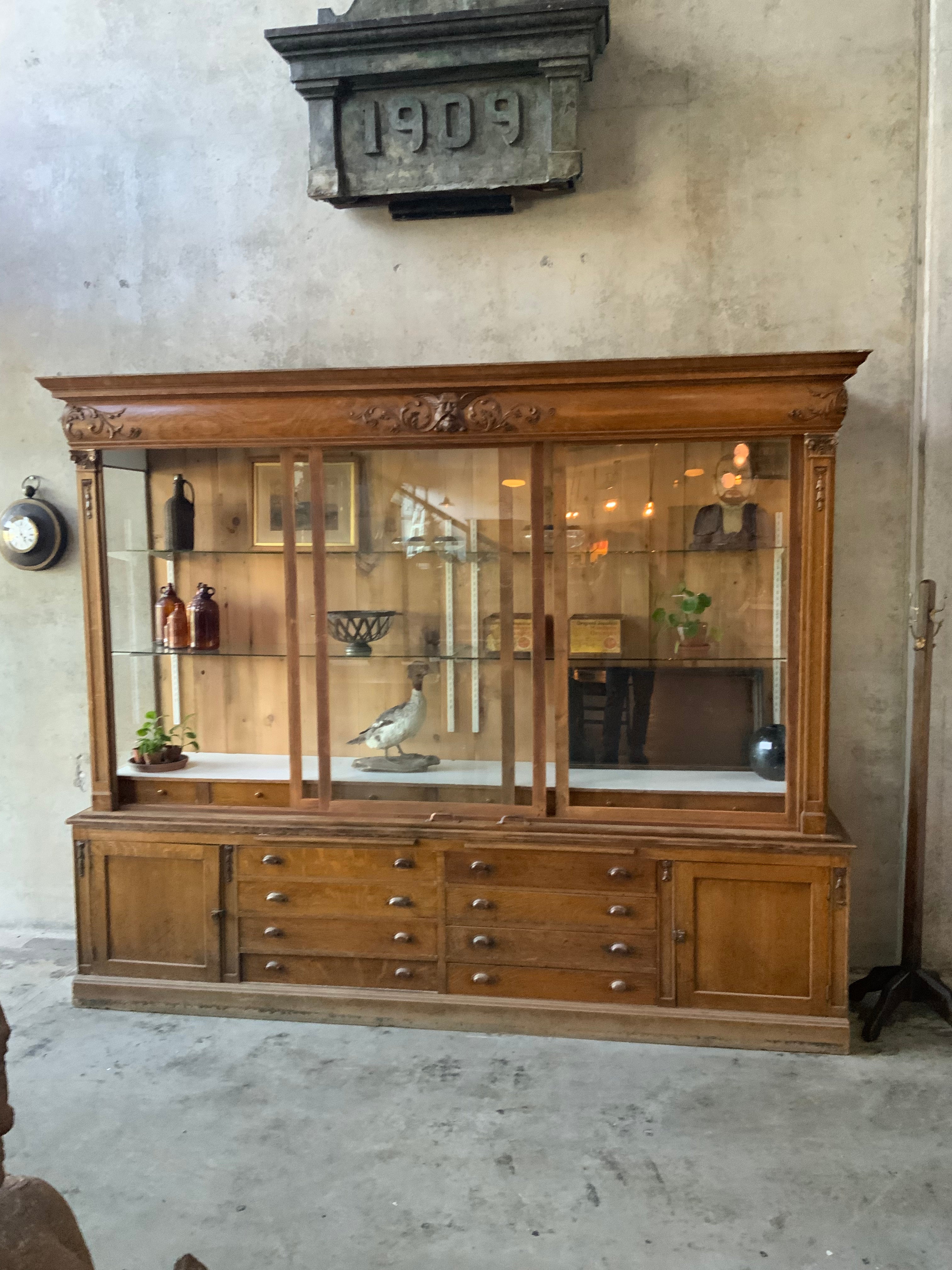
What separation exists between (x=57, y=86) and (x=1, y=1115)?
4.19m

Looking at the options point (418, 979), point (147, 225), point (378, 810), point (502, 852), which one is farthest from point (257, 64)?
point (418, 979)

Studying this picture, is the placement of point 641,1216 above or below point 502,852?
below

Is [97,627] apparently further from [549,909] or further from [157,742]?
[549,909]

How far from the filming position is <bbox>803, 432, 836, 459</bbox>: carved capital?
2.98 metres

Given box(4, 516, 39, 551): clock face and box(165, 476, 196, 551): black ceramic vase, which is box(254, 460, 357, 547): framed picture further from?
box(4, 516, 39, 551): clock face

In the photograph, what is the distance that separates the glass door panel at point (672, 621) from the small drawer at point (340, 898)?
0.64 meters

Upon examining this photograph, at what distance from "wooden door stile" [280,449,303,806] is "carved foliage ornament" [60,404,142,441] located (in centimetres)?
55

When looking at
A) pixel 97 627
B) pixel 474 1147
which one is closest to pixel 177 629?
pixel 97 627

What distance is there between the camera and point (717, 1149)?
258 cm

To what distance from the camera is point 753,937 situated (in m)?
3.10

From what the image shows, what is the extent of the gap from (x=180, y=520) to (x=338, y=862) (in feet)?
4.73

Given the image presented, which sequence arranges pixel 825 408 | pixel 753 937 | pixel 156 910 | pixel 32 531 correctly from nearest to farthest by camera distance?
pixel 825 408 → pixel 753 937 → pixel 156 910 → pixel 32 531

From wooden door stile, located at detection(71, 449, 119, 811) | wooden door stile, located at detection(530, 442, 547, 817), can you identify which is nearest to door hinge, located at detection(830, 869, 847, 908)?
wooden door stile, located at detection(530, 442, 547, 817)

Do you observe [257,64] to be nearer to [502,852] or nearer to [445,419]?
[445,419]
